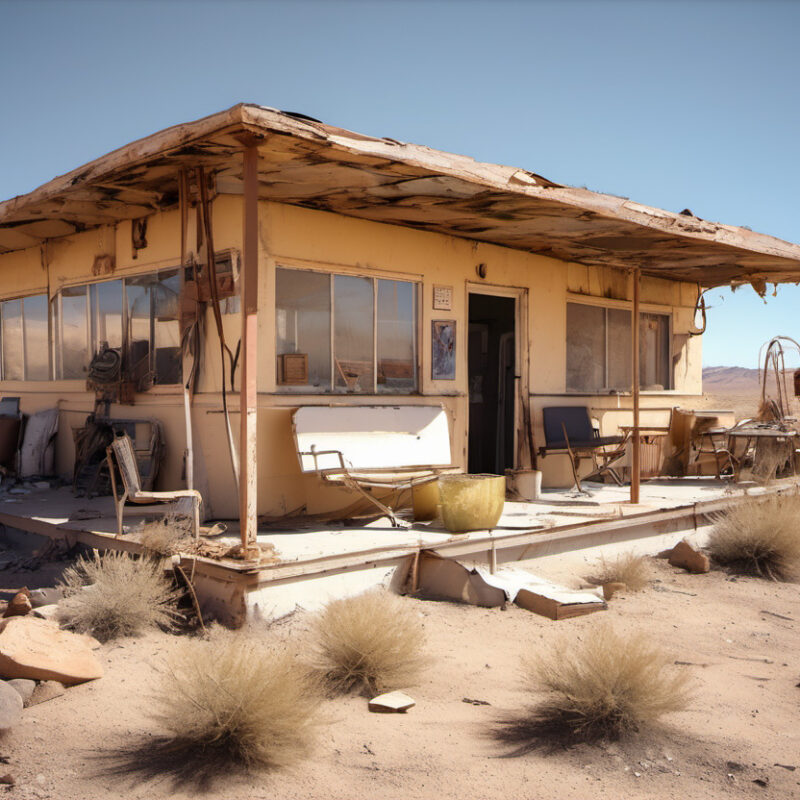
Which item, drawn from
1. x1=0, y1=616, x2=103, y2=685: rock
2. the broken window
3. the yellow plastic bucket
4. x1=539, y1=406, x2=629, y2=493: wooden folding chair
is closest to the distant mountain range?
x1=539, y1=406, x2=629, y2=493: wooden folding chair

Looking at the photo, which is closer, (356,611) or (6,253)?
(356,611)

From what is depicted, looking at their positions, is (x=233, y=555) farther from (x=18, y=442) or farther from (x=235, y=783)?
(x=18, y=442)

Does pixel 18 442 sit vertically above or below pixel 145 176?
below

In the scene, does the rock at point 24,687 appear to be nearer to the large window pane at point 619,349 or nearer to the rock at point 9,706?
the rock at point 9,706

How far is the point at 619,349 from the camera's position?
1051 cm

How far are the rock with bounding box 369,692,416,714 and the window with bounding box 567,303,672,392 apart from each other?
618cm

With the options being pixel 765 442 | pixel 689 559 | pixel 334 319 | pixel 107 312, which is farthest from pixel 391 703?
pixel 765 442

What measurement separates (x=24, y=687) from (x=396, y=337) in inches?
185

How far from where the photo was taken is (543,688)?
164 inches

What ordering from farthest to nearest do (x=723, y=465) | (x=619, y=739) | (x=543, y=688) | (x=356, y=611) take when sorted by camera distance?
1. (x=723, y=465)
2. (x=356, y=611)
3. (x=543, y=688)
4. (x=619, y=739)

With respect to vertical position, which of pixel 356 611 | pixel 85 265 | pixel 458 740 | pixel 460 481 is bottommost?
pixel 458 740

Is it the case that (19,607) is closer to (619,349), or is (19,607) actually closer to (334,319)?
(334,319)

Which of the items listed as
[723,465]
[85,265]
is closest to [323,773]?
[85,265]

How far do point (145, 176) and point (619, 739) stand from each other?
5022mm
